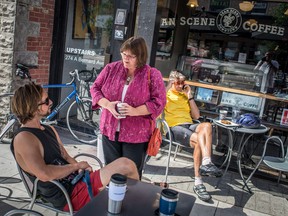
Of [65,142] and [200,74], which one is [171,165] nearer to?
[65,142]

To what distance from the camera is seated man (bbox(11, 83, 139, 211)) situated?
192cm

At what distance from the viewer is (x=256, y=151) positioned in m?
4.81

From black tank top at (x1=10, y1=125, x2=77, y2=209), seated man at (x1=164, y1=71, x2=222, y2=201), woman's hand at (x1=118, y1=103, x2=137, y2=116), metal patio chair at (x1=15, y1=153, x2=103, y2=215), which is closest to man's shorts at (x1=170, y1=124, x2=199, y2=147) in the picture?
seated man at (x1=164, y1=71, x2=222, y2=201)

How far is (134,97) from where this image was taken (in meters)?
2.55

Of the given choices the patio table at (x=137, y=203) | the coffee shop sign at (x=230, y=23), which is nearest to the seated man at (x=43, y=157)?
the patio table at (x=137, y=203)

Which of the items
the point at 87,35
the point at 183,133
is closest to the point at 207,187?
the point at 183,133

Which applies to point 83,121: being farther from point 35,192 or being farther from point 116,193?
point 116,193

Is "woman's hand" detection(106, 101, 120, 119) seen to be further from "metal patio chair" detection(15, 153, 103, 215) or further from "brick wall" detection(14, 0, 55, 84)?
"brick wall" detection(14, 0, 55, 84)

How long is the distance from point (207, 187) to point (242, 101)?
5.87 ft

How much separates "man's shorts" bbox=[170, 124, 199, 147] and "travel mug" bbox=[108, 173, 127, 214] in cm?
223

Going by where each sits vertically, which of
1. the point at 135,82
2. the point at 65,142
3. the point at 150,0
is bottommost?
the point at 65,142

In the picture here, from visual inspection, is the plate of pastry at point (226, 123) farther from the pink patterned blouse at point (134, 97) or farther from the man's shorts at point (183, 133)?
the pink patterned blouse at point (134, 97)

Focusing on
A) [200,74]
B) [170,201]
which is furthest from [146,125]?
[200,74]

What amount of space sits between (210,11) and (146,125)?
415 centimetres
